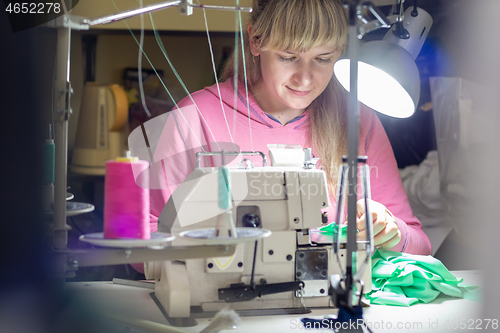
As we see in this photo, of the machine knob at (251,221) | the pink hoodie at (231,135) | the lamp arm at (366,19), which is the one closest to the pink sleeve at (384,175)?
the pink hoodie at (231,135)

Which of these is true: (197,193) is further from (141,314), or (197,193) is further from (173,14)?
(173,14)

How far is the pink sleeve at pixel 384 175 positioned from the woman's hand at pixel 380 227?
1.00 ft

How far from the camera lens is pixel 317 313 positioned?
1.15 m

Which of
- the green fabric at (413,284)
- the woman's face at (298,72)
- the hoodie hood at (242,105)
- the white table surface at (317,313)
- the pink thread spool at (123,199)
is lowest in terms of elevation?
the white table surface at (317,313)

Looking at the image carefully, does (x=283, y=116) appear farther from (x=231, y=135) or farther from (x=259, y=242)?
(x=259, y=242)

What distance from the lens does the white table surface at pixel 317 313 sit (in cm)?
105

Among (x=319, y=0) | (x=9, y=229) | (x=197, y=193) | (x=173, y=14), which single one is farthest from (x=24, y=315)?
(x=173, y=14)

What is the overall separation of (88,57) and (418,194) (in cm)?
187

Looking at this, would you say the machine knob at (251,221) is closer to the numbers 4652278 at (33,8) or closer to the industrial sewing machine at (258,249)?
the industrial sewing machine at (258,249)

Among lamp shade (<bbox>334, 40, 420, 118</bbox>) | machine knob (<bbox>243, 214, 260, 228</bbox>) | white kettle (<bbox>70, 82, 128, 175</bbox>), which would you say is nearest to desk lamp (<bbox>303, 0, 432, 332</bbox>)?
lamp shade (<bbox>334, 40, 420, 118</bbox>)

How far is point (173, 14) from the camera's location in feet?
7.56

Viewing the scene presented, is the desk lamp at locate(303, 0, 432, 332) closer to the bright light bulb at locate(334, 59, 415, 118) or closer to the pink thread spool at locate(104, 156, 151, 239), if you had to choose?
the bright light bulb at locate(334, 59, 415, 118)

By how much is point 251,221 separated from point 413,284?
1.53ft

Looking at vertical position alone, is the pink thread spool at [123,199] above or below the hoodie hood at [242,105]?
below
